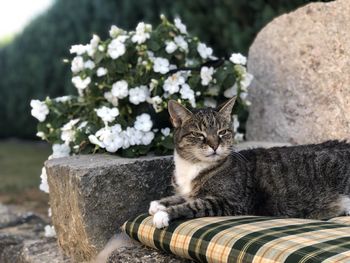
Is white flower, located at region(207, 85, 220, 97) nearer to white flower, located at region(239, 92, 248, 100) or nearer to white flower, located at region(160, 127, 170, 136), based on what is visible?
white flower, located at region(239, 92, 248, 100)

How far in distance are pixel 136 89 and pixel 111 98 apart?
20 cm

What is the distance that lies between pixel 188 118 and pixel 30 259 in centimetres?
129

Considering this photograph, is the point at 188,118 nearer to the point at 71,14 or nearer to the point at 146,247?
the point at 146,247

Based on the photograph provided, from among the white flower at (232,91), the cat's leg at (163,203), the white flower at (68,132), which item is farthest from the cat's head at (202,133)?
the white flower at (68,132)

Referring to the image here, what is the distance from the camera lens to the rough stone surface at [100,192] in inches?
119

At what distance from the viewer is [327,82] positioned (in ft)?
12.0

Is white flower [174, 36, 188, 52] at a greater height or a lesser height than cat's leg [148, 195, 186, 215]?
greater

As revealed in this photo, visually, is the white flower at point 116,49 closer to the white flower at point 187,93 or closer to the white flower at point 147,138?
the white flower at point 187,93

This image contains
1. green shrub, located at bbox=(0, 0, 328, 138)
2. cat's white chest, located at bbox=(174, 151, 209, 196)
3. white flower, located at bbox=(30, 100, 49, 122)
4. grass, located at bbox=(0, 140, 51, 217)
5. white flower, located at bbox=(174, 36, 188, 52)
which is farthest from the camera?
grass, located at bbox=(0, 140, 51, 217)

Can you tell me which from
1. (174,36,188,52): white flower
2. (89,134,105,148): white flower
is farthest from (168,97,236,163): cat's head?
(174,36,188,52): white flower

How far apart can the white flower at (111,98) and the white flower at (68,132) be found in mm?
250

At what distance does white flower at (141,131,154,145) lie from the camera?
3.46 meters

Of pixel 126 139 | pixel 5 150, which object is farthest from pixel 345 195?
pixel 5 150

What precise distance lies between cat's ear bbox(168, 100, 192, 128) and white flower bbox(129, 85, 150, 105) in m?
0.55
